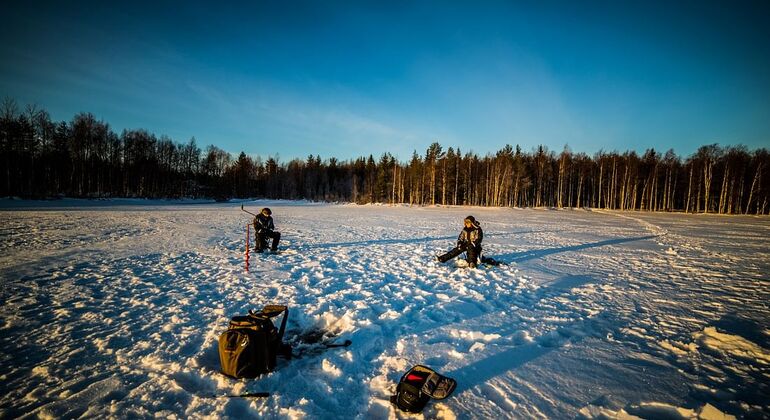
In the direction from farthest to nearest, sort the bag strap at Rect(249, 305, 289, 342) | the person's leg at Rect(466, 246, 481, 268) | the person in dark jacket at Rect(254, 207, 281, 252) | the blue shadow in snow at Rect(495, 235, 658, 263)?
the person in dark jacket at Rect(254, 207, 281, 252), the blue shadow in snow at Rect(495, 235, 658, 263), the person's leg at Rect(466, 246, 481, 268), the bag strap at Rect(249, 305, 289, 342)

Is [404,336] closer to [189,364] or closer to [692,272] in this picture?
[189,364]

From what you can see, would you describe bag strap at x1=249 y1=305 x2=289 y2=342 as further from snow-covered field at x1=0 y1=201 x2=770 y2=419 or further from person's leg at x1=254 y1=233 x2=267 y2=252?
person's leg at x1=254 y1=233 x2=267 y2=252

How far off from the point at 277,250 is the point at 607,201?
67862mm

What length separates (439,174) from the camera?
63781 mm

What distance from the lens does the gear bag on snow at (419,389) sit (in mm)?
2955

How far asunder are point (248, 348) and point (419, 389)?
83.7 inches

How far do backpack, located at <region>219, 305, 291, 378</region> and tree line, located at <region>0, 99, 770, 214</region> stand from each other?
53.0 meters

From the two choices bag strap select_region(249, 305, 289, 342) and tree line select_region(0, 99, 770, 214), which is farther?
tree line select_region(0, 99, 770, 214)

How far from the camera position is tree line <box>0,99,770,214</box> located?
145ft

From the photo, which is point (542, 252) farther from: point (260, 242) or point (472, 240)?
point (260, 242)

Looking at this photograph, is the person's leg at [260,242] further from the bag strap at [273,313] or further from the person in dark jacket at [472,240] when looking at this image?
the person in dark jacket at [472,240]

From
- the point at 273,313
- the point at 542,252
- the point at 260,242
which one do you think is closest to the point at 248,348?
the point at 273,313

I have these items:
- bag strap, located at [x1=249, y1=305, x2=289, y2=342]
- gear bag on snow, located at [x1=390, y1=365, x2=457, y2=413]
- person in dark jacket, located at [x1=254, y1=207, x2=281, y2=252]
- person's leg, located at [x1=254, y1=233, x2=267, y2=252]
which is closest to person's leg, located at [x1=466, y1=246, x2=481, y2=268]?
gear bag on snow, located at [x1=390, y1=365, x2=457, y2=413]

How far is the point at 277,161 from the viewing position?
97.1 meters
